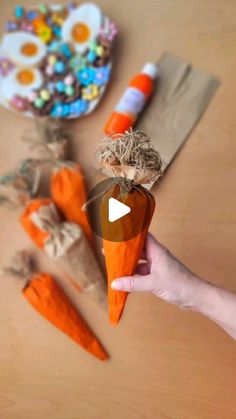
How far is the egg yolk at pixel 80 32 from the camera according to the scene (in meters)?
0.95

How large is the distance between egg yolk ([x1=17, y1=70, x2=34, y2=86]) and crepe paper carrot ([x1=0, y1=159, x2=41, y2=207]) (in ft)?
0.66

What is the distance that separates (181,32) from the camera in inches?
36.3

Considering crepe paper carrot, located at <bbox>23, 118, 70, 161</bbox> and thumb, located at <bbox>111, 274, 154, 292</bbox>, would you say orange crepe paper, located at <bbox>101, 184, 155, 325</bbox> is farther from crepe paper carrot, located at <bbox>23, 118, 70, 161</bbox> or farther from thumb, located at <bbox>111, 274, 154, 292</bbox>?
crepe paper carrot, located at <bbox>23, 118, 70, 161</bbox>

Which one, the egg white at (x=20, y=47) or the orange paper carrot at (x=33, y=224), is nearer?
the orange paper carrot at (x=33, y=224)

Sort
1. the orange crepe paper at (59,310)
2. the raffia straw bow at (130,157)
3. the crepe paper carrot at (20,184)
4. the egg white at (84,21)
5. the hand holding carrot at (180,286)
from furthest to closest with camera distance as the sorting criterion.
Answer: the egg white at (84,21) → the crepe paper carrot at (20,184) → the orange crepe paper at (59,310) → the hand holding carrot at (180,286) → the raffia straw bow at (130,157)

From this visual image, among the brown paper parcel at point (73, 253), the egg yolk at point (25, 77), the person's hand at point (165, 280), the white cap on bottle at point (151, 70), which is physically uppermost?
the white cap on bottle at point (151, 70)

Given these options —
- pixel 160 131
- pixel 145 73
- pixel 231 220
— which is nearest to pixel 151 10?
pixel 145 73

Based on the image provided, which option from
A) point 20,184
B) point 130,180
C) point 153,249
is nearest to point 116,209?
point 130,180

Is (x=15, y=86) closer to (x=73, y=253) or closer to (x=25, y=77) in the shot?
(x=25, y=77)

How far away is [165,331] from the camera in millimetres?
713

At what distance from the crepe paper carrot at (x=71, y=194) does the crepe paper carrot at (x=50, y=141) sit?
0.11ft

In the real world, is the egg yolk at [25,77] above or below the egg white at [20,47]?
below

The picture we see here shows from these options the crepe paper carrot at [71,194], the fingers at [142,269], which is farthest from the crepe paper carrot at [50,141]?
the fingers at [142,269]

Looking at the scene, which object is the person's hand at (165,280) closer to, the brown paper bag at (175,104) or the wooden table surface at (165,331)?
the wooden table surface at (165,331)
